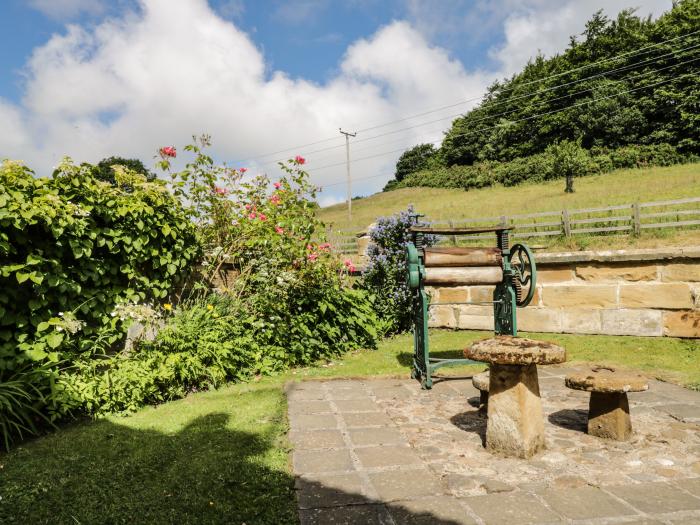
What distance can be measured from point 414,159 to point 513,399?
6030cm

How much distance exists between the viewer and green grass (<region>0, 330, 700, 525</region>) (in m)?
2.56

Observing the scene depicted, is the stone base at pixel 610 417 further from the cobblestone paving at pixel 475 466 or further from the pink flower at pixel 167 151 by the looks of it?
the pink flower at pixel 167 151

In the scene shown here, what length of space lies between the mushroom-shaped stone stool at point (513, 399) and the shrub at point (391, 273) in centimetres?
466

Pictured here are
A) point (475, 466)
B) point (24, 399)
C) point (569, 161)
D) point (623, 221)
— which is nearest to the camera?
point (475, 466)

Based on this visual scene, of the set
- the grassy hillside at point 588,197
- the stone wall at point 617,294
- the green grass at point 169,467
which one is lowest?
the green grass at point 169,467

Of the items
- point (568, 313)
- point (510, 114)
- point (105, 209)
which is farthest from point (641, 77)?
point (105, 209)

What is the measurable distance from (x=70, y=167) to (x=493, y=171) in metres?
38.4

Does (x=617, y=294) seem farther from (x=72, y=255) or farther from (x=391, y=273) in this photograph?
(x=72, y=255)

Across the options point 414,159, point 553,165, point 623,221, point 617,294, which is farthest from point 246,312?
point 414,159

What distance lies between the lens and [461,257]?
510 centimetres

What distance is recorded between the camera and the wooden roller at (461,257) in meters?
5.08

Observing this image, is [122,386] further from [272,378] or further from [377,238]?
[377,238]

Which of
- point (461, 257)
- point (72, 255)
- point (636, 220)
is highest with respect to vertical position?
point (636, 220)

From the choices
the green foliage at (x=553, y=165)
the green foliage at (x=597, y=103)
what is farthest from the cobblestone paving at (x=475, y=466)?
the green foliage at (x=597, y=103)
